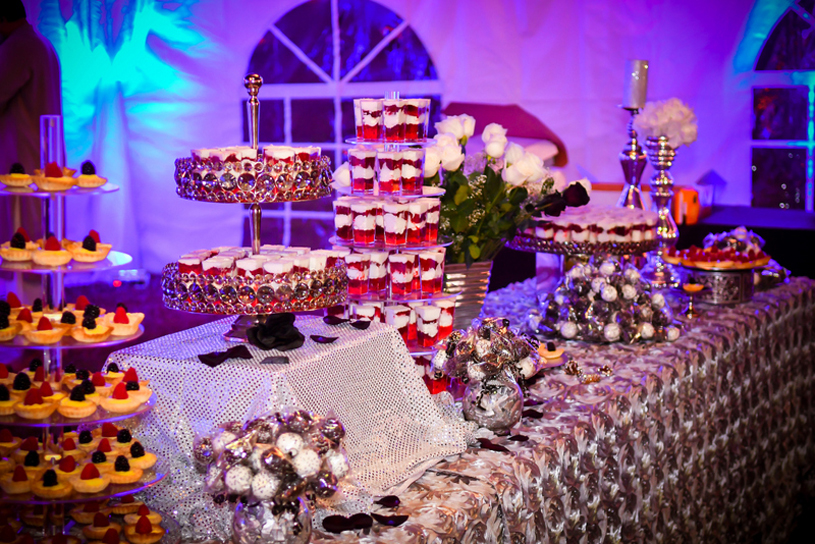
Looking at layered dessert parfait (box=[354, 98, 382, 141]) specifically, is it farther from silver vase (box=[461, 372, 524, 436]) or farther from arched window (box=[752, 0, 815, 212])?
arched window (box=[752, 0, 815, 212])

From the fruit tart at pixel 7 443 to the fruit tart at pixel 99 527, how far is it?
197 millimetres

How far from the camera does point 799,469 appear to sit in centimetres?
356

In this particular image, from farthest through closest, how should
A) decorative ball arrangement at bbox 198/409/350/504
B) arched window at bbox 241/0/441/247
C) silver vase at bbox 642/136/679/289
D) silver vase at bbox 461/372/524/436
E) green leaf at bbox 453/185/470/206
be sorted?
arched window at bbox 241/0/441/247, silver vase at bbox 642/136/679/289, green leaf at bbox 453/185/470/206, silver vase at bbox 461/372/524/436, decorative ball arrangement at bbox 198/409/350/504

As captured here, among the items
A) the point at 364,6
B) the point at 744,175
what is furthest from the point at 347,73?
the point at 744,175

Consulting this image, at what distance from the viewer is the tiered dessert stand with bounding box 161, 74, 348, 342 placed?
174 cm

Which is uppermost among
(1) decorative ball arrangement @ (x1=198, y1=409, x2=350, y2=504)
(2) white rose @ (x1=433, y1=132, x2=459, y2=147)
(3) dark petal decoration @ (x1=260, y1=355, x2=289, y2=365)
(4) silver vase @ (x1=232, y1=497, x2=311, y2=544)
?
(2) white rose @ (x1=433, y1=132, x2=459, y2=147)

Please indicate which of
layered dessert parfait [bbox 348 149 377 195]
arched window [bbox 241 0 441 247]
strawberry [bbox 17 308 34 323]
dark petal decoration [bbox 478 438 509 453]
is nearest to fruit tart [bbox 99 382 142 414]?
strawberry [bbox 17 308 34 323]

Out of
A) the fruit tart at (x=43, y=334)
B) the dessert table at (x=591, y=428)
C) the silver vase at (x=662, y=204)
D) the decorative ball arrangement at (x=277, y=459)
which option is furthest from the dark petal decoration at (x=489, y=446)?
the silver vase at (x=662, y=204)

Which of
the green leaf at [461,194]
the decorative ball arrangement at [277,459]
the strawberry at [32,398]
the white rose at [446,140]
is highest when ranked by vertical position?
the white rose at [446,140]

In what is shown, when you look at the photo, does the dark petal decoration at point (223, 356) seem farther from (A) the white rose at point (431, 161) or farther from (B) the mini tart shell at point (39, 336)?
(A) the white rose at point (431, 161)

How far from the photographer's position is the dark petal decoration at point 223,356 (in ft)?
5.38

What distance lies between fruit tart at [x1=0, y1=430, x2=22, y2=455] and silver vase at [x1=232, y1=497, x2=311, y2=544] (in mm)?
483

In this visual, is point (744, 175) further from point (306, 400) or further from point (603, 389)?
point (306, 400)

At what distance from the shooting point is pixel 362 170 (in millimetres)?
2277
